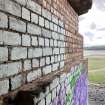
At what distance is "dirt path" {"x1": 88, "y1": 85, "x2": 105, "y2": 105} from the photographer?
39.5 feet

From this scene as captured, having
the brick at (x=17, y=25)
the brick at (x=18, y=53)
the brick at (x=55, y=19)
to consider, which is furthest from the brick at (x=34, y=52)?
the brick at (x=55, y=19)

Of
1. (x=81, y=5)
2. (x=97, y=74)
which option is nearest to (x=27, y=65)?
(x=81, y=5)

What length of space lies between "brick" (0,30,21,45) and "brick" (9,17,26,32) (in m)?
0.05

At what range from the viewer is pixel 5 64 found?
6.33 ft

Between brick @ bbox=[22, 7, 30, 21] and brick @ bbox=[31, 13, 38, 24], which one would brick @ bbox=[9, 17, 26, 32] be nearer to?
brick @ bbox=[22, 7, 30, 21]

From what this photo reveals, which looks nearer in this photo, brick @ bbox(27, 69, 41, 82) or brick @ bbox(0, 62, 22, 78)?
brick @ bbox(0, 62, 22, 78)

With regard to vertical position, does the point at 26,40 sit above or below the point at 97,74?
above

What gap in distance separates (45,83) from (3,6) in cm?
86

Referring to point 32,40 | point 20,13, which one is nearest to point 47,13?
point 32,40

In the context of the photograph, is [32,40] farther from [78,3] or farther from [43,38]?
[78,3]

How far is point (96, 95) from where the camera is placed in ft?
45.6

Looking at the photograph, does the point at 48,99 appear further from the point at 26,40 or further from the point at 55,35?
the point at 55,35

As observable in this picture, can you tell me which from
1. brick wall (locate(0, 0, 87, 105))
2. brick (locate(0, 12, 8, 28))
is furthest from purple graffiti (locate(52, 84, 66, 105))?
brick (locate(0, 12, 8, 28))

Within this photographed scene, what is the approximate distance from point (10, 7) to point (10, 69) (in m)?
0.44
